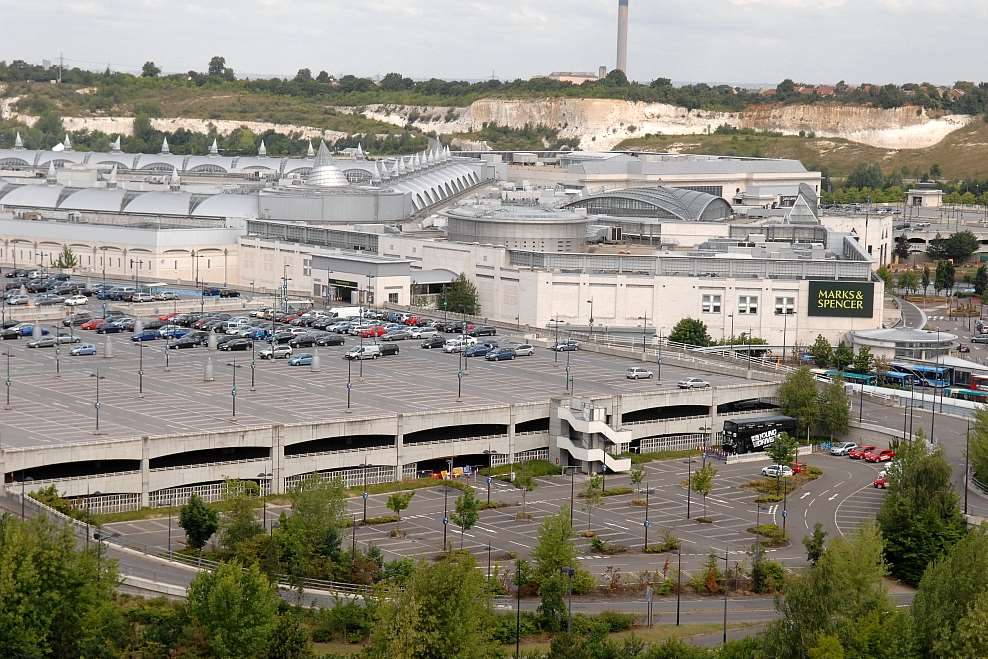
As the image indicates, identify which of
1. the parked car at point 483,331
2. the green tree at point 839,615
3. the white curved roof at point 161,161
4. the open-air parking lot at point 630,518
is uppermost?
the white curved roof at point 161,161

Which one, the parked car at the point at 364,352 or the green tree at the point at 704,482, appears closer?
the green tree at the point at 704,482

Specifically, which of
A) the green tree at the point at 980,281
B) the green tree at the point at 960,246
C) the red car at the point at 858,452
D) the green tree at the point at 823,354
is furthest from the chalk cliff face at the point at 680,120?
the red car at the point at 858,452

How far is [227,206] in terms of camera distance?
88.2 m

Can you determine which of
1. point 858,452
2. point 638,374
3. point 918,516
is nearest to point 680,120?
point 638,374

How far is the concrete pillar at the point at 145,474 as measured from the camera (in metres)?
42.5

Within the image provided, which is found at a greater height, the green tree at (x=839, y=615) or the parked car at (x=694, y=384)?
the parked car at (x=694, y=384)

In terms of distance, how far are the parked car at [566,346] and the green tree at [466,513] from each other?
19516 millimetres

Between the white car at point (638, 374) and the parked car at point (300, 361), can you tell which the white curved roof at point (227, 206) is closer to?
the parked car at point (300, 361)

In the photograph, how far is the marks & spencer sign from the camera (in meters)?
69.0

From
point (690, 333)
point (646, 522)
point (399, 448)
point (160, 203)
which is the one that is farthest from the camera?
point (160, 203)

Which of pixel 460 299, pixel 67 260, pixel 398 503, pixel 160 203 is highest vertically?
pixel 160 203

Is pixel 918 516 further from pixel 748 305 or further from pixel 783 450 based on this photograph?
pixel 748 305

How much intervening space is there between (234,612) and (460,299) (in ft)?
132

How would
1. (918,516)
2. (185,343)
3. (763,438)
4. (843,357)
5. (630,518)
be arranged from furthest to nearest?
(843,357), (185,343), (763,438), (630,518), (918,516)
